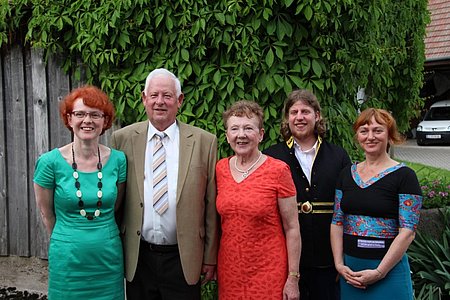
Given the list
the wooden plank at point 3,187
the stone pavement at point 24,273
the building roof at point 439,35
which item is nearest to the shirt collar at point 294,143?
the stone pavement at point 24,273

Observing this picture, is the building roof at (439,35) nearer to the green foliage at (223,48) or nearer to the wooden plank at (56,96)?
the green foliage at (223,48)

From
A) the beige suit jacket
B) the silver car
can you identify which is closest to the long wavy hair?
the beige suit jacket

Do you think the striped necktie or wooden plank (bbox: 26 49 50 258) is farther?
wooden plank (bbox: 26 49 50 258)

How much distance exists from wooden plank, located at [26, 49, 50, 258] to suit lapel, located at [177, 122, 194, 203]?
7.16 feet

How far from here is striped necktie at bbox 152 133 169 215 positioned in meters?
3.06

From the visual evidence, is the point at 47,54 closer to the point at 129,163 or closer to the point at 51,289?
the point at 129,163

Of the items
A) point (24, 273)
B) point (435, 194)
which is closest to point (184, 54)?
point (24, 273)

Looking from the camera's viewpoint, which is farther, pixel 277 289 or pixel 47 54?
pixel 47 54

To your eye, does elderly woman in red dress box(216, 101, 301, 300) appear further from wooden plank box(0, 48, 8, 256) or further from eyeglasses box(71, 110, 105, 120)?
wooden plank box(0, 48, 8, 256)

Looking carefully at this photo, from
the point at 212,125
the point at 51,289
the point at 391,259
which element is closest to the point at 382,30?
the point at 212,125

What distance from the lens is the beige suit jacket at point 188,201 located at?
3.06 m

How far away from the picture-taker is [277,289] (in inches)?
116

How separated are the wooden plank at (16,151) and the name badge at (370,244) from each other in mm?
3449

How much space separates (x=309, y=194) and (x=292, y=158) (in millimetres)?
262
